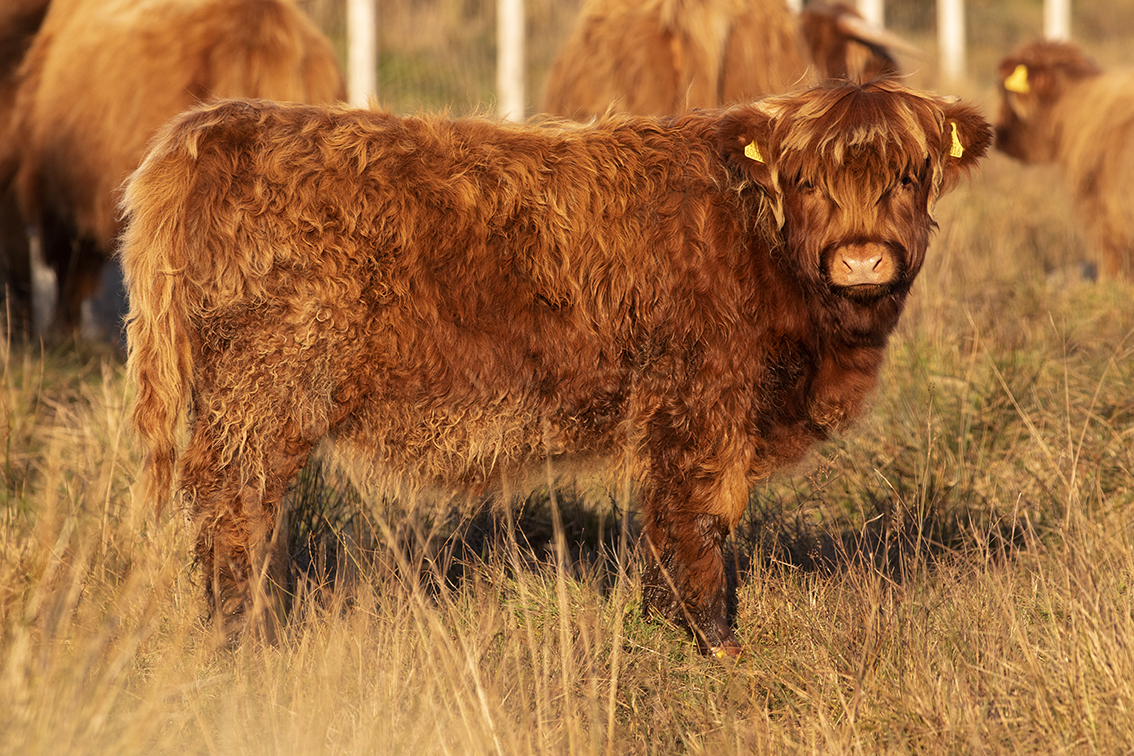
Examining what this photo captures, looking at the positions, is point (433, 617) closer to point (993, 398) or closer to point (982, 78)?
point (993, 398)

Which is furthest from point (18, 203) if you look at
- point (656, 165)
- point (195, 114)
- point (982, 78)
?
point (982, 78)

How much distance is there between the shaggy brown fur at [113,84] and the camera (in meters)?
5.13

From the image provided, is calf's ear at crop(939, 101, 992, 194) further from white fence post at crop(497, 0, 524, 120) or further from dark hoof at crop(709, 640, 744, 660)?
white fence post at crop(497, 0, 524, 120)

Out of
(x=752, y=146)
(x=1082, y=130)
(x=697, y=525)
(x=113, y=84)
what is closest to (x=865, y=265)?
(x=752, y=146)

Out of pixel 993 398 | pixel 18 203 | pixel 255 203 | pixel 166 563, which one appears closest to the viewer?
pixel 255 203

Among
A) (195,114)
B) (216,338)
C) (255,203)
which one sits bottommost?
(216,338)

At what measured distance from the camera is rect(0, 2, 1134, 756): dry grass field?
2.45m

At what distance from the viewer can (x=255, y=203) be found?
285 cm

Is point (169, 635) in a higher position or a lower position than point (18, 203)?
lower

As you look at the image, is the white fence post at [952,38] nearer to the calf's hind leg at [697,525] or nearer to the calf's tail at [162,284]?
the calf's hind leg at [697,525]

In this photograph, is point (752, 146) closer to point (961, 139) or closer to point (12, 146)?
point (961, 139)

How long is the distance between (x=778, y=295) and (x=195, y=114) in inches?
62.3

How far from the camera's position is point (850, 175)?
2906 millimetres

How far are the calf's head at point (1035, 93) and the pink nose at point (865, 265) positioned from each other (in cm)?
527
